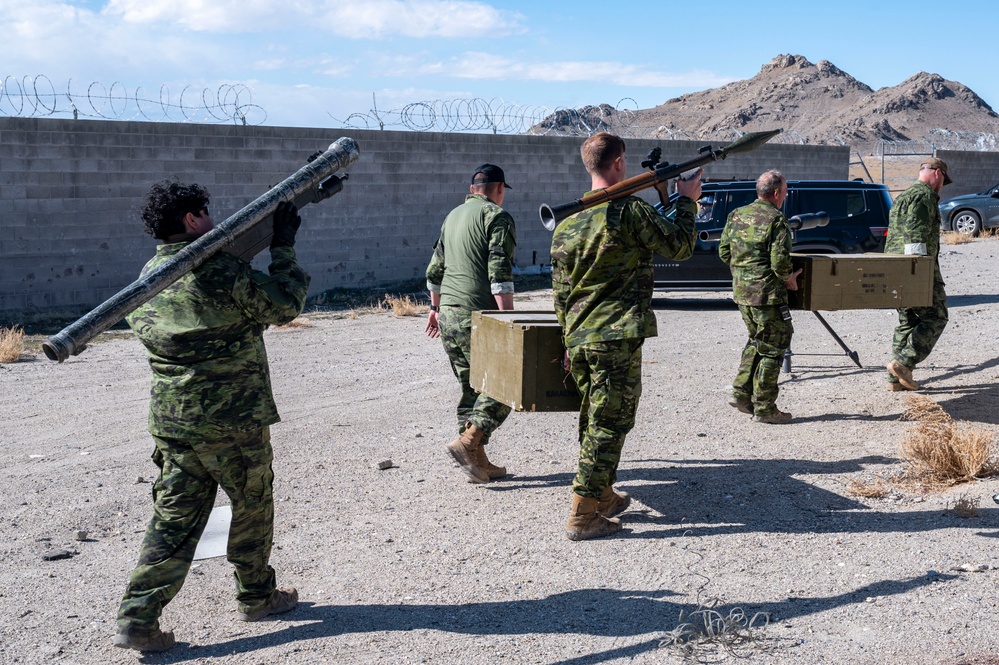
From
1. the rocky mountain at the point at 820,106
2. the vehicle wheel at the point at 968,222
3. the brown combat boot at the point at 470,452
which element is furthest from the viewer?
the rocky mountain at the point at 820,106

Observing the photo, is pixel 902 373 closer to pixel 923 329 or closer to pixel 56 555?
pixel 923 329

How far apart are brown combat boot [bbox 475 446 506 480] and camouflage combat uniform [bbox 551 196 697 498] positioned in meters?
1.10

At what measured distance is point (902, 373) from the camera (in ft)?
26.1

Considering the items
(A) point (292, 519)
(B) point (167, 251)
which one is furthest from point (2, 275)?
(B) point (167, 251)

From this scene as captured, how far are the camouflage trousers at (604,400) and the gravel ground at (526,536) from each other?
39 centimetres

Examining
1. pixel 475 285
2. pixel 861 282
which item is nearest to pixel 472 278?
pixel 475 285

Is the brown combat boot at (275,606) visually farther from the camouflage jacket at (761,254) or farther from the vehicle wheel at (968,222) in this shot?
the vehicle wheel at (968,222)

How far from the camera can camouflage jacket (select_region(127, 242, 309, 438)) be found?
3688mm

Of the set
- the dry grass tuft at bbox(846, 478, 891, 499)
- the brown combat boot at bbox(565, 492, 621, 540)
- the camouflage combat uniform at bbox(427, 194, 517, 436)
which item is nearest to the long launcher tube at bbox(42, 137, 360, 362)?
the camouflage combat uniform at bbox(427, 194, 517, 436)

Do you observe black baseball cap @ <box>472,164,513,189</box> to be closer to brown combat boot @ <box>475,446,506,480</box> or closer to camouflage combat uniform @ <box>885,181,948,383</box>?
brown combat boot @ <box>475,446,506,480</box>

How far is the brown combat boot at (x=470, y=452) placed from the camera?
580 cm

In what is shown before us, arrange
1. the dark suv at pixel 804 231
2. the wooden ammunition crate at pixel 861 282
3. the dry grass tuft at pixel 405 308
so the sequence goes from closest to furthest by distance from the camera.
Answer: the wooden ammunition crate at pixel 861 282 < the dry grass tuft at pixel 405 308 < the dark suv at pixel 804 231

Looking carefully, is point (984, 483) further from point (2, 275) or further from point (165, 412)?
point (2, 275)

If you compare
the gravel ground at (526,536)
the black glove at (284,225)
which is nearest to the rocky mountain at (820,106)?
the gravel ground at (526,536)
